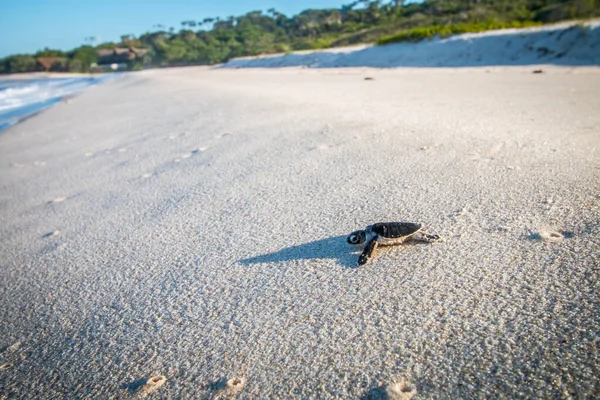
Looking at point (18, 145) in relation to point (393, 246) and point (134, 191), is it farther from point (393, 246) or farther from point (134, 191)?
point (393, 246)

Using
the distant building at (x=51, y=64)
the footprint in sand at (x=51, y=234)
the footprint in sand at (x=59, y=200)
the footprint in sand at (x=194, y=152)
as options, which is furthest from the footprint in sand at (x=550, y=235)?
the distant building at (x=51, y=64)

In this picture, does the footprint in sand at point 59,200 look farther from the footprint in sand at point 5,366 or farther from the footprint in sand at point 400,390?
the footprint in sand at point 400,390

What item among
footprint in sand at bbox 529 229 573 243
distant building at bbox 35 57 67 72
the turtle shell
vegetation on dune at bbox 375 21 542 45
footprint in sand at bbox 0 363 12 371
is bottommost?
footprint in sand at bbox 0 363 12 371

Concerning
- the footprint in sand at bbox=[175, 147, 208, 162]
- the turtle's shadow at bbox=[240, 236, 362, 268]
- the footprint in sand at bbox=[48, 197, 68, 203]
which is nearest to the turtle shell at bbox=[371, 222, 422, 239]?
the turtle's shadow at bbox=[240, 236, 362, 268]

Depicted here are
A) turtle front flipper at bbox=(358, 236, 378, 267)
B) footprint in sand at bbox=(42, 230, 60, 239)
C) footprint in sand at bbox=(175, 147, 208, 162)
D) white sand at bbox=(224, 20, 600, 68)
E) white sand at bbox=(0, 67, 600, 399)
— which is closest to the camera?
white sand at bbox=(0, 67, 600, 399)

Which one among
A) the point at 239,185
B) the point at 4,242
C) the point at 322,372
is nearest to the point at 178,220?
the point at 239,185

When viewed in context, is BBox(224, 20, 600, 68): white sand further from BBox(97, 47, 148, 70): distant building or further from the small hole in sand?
BBox(97, 47, 148, 70): distant building
